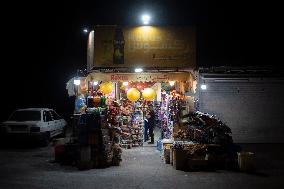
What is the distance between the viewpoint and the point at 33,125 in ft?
60.2

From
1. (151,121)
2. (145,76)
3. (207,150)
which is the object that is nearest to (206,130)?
(207,150)

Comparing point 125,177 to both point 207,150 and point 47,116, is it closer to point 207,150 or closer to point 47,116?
point 207,150

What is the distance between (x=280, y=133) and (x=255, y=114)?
1.49 metres

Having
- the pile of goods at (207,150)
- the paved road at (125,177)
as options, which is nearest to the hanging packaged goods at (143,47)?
the pile of goods at (207,150)

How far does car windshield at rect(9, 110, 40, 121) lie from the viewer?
63.2 ft

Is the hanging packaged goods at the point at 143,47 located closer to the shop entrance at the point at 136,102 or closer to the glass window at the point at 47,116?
the shop entrance at the point at 136,102

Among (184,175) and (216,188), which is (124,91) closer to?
(184,175)

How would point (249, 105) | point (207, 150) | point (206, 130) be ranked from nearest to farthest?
1. point (207, 150)
2. point (206, 130)
3. point (249, 105)

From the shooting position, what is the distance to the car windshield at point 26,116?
1925cm

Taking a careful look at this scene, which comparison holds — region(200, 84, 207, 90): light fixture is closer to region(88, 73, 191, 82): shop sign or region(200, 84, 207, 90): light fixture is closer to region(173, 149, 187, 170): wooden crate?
region(88, 73, 191, 82): shop sign

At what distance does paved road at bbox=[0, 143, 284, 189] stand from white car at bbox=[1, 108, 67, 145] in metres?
3.55

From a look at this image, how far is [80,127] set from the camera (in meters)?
14.1

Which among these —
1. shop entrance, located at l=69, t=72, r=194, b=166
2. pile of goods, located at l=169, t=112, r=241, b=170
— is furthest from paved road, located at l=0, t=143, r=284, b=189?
shop entrance, located at l=69, t=72, r=194, b=166

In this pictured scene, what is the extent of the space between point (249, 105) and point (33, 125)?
1006 centimetres
